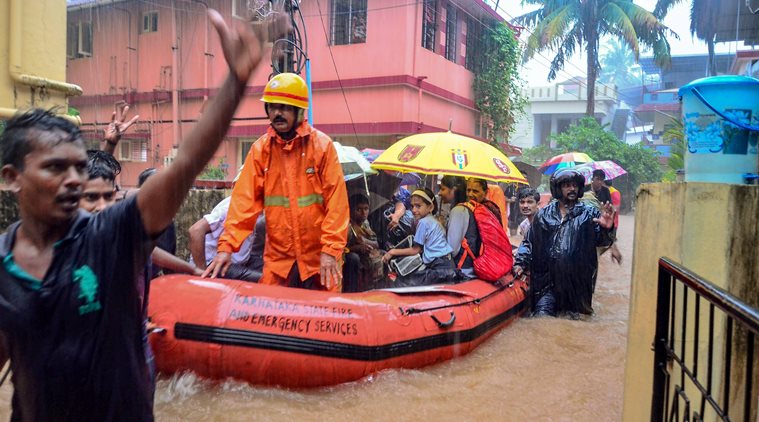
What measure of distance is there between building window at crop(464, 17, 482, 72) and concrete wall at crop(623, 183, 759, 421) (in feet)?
43.6

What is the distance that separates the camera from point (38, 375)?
4.44 feet

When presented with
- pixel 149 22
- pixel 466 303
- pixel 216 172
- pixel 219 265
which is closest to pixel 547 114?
→ pixel 149 22

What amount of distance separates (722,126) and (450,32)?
40.6ft

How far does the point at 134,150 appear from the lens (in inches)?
599

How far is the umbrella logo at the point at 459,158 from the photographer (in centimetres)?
587

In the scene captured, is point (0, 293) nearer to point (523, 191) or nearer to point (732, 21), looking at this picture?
point (523, 191)

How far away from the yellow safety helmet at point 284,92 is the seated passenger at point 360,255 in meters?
1.84

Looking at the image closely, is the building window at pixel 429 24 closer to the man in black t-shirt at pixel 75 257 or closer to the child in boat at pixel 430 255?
the child in boat at pixel 430 255

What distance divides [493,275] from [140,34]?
12694 mm

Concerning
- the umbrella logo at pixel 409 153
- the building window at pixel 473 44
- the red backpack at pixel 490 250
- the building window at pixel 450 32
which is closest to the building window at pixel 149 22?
the building window at pixel 450 32

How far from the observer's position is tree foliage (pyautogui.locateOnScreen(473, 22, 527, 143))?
15812 mm

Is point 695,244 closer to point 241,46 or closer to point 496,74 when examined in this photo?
point 241,46

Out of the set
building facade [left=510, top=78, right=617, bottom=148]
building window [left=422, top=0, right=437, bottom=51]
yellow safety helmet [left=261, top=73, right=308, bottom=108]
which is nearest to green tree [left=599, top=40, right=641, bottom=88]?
building facade [left=510, top=78, right=617, bottom=148]

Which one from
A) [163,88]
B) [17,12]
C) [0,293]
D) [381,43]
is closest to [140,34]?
[163,88]
